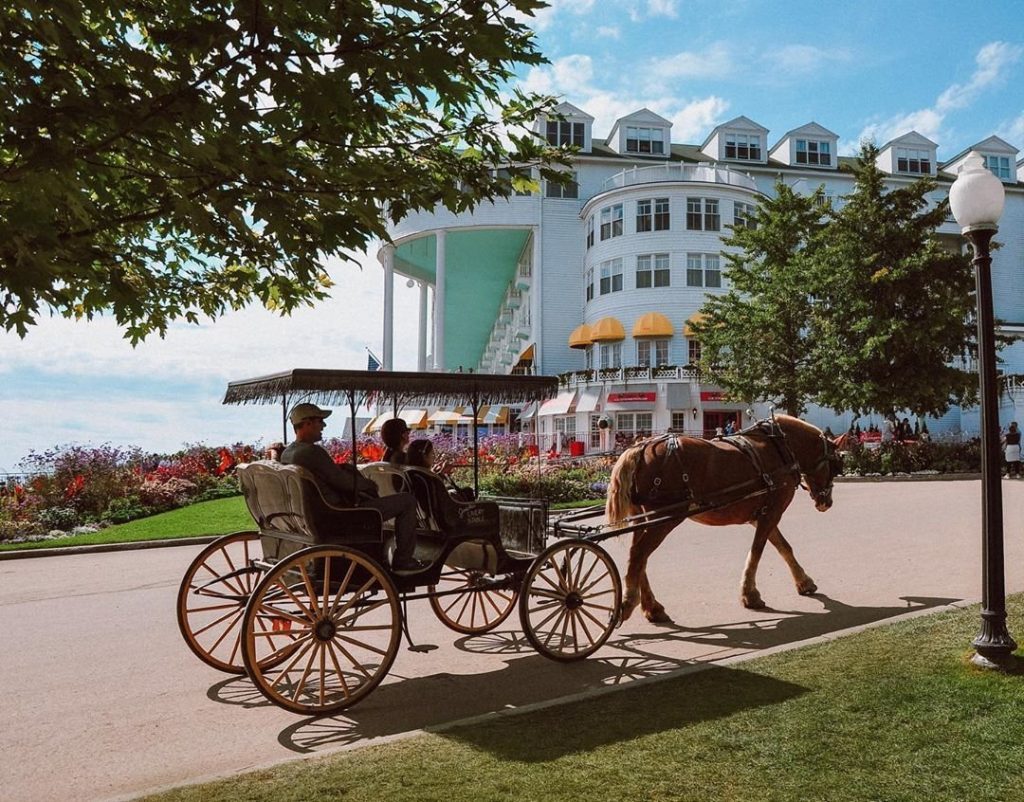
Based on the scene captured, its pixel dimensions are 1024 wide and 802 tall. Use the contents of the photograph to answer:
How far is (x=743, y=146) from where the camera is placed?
52.7 m

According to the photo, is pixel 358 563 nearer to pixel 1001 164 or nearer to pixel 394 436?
pixel 394 436

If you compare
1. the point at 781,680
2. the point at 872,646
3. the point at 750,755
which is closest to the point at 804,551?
the point at 872,646

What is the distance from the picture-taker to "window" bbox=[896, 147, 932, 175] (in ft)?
179

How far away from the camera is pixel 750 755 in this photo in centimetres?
475

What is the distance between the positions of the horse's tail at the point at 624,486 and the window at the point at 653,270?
38.4m

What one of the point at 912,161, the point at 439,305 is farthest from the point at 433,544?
the point at 912,161

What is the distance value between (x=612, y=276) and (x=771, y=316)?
15040 millimetres

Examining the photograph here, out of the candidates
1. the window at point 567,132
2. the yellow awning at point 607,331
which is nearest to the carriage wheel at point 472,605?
the yellow awning at point 607,331

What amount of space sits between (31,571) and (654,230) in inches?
1484

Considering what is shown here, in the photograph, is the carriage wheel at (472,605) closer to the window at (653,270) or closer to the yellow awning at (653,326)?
the yellow awning at (653,326)

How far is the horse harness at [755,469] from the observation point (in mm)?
8492

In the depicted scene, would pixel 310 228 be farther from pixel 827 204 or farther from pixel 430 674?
pixel 827 204

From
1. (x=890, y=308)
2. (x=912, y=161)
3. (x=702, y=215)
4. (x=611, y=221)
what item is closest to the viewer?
(x=890, y=308)

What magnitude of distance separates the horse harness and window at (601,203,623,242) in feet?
126
